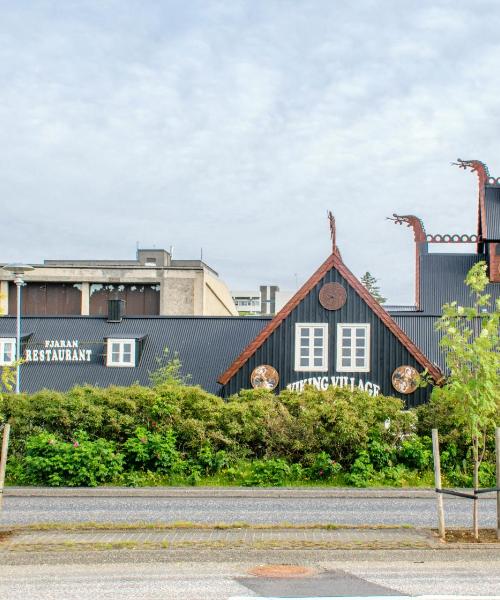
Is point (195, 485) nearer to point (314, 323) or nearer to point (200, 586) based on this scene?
point (200, 586)

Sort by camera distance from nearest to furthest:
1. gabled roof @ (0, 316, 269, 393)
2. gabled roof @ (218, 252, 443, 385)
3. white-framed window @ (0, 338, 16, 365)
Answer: gabled roof @ (218, 252, 443, 385)
gabled roof @ (0, 316, 269, 393)
white-framed window @ (0, 338, 16, 365)

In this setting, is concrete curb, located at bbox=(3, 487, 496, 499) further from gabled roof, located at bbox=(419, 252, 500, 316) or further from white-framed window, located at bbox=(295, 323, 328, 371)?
gabled roof, located at bbox=(419, 252, 500, 316)

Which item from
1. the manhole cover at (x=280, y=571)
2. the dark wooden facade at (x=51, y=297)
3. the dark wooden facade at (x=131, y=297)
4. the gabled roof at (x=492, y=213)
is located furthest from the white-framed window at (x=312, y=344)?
the dark wooden facade at (x=51, y=297)

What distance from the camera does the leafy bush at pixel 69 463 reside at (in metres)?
20.3

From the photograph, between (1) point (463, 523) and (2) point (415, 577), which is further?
(1) point (463, 523)

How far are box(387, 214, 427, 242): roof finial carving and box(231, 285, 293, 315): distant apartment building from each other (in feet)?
133

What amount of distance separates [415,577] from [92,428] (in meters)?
12.7

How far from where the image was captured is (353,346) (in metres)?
33.3

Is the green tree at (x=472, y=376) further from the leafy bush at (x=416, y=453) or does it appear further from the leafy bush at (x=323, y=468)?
the leafy bush at (x=323, y=468)

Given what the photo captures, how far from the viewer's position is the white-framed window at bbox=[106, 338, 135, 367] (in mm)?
39931

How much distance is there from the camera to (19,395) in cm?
2248

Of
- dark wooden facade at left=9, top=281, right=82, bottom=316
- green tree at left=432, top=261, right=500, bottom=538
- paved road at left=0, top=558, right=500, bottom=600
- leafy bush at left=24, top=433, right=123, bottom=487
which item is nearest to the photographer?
paved road at left=0, top=558, right=500, bottom=600

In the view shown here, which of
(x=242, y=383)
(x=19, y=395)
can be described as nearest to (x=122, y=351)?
(x=242, y=383)

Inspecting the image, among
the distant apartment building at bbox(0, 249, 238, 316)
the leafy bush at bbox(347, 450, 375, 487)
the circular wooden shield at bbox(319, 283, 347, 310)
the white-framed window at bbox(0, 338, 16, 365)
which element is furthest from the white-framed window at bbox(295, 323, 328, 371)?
the distant apartment building at bbox(0, 249, 238, 316)
